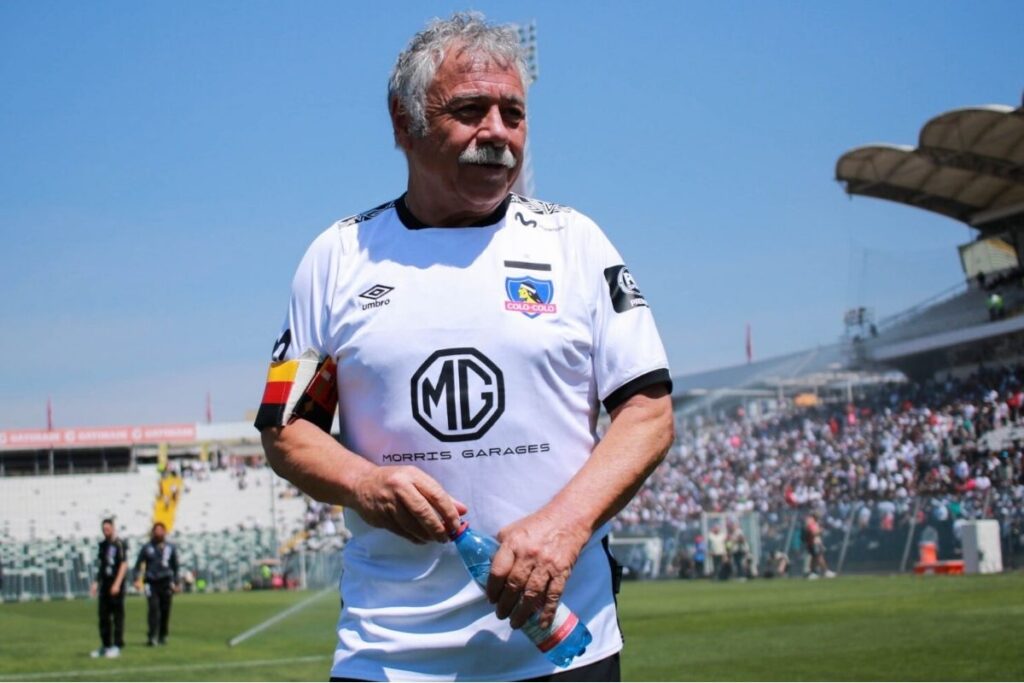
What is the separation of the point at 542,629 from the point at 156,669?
13899 millimetres

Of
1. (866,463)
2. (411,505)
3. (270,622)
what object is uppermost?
(411,505)

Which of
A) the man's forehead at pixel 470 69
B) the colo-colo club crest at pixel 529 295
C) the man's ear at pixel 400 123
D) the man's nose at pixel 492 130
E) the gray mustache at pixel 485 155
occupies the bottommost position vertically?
the colo-colo club crest at pixel 529 295

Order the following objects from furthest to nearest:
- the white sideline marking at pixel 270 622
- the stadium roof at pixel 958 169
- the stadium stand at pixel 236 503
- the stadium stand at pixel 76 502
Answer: the stadium stand at pixel 236 503 < the stadium stand at pixel 76 502 < the stadium roof at pixel 958 169 < the white sideline marking at pixel 270 622

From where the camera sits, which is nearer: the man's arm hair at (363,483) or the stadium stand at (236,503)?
the man's arm hair at (363,483)

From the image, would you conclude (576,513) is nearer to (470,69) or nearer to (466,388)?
(466,388)

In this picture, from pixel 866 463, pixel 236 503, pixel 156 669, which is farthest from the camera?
pixel 236 503

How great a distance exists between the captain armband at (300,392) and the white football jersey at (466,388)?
1.3 inches

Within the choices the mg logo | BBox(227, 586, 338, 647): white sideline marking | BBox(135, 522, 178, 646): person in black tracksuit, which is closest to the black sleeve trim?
the mg logo

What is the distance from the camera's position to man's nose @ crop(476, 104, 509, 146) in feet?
9.52

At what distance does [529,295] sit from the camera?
2.90 meters

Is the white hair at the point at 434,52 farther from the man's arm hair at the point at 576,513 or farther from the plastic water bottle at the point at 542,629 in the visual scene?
the plastic water bottle at the point at 542,629

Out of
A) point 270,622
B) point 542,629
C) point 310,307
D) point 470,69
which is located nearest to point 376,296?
point 310,307

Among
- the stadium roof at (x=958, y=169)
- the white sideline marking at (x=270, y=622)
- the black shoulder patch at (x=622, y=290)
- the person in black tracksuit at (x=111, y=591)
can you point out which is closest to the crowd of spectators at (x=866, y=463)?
the stadium roof at (x=958, y=169)

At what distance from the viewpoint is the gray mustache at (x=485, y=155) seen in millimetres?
2908
